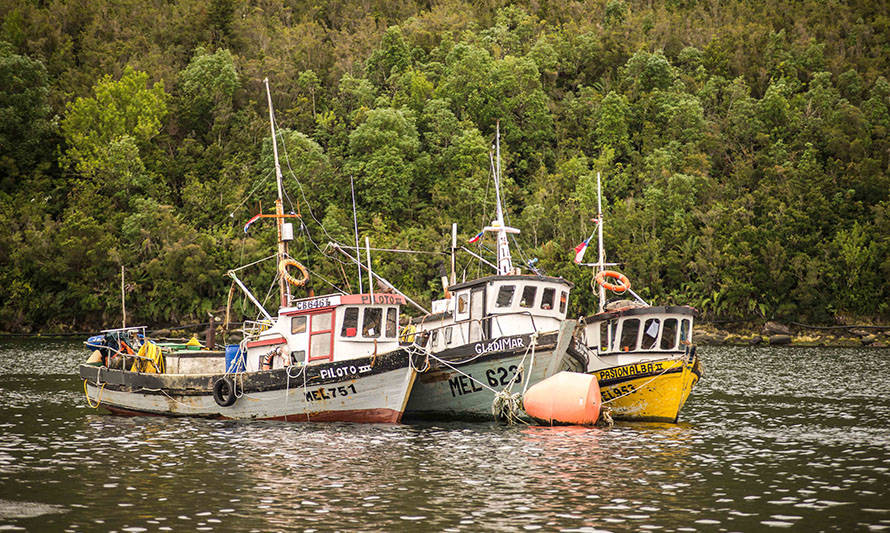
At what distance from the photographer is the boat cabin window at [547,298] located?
127 ft

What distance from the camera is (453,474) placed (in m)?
25.4

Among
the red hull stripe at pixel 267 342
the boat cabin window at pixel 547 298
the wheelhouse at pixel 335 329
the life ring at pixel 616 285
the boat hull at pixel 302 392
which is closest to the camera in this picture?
the boat hull at pixel 302 392

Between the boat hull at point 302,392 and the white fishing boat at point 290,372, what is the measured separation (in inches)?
1.3

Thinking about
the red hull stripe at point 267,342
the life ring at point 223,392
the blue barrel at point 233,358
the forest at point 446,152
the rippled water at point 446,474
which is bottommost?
the rippled water at point 446,474

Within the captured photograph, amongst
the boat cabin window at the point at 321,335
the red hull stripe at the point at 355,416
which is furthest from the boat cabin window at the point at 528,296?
the boat cabin window at the point at 321,335

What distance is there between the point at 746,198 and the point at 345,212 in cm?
4313

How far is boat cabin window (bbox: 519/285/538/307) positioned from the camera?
38.2 meters

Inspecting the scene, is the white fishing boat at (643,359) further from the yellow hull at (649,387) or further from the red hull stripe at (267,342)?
the red hull stripe at (267,342)

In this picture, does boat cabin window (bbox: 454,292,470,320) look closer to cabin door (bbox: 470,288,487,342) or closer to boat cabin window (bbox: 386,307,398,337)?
cabin door (bbox: 470,288,487,342)

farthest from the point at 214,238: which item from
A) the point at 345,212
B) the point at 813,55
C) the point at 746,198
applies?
the point at 813,55

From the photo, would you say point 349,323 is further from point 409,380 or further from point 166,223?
point 166,223

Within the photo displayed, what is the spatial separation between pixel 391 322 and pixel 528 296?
17.6 feet

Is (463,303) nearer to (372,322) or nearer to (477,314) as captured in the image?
(477,314)

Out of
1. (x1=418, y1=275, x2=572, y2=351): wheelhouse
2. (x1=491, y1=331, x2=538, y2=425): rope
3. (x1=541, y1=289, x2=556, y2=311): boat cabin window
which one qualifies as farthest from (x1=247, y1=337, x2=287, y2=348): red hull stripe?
(x1=541, y1=289, x2=556, y2=311): boat cabin window
